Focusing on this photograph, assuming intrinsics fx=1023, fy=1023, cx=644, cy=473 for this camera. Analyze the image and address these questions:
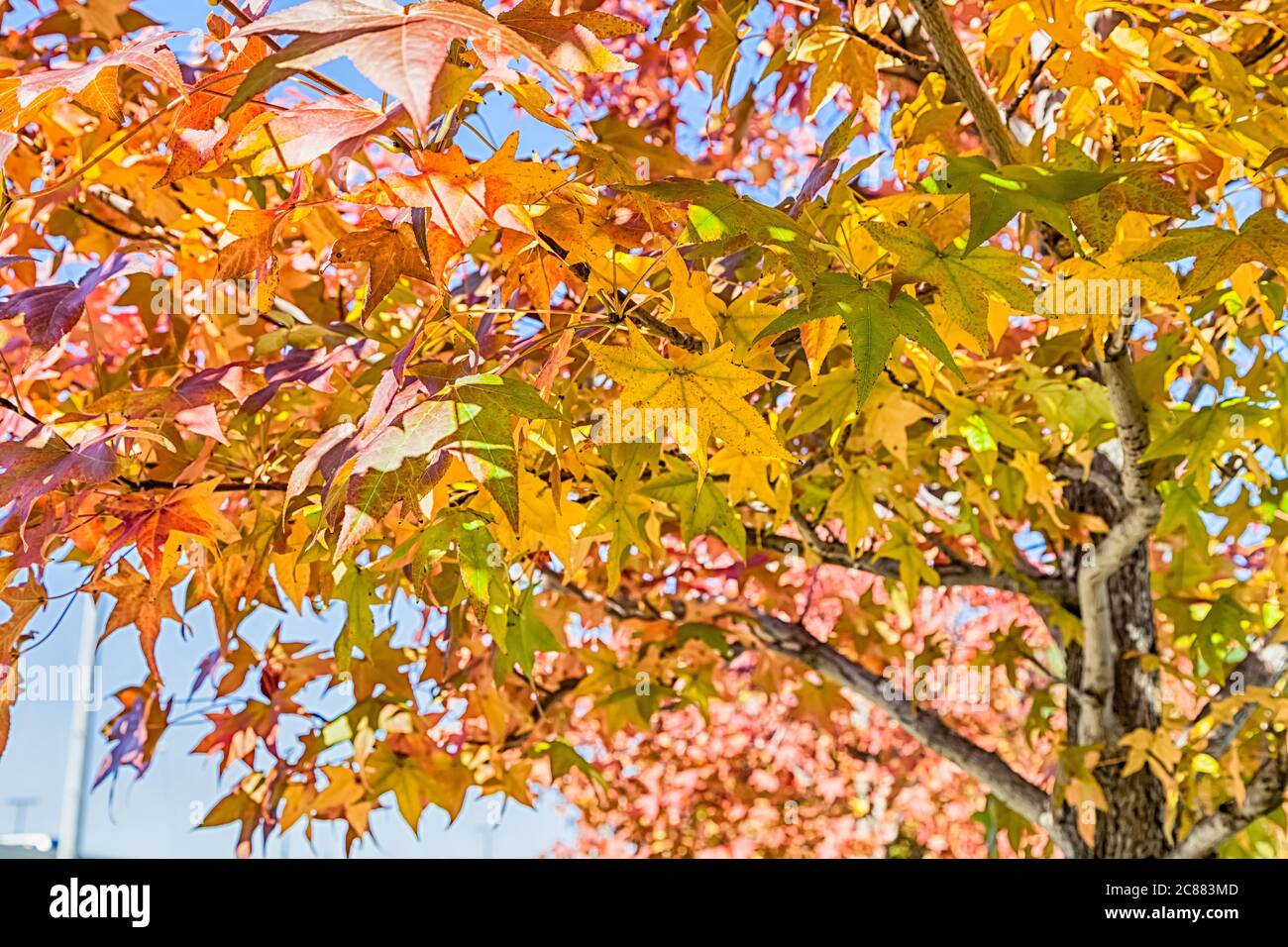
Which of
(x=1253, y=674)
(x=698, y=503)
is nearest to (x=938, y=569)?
(x=1253, y=674)

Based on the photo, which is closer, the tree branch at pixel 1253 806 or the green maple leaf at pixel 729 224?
the green maple leaf at pixel 729 224

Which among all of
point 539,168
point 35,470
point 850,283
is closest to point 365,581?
point 35,470

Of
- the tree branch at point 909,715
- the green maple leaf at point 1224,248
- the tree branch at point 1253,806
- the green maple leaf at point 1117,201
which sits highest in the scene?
the green maple leaf at point 1117,201

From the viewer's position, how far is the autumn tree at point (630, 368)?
2.52 ft

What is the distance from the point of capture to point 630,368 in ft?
2.77

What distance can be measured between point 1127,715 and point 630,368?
1721 millimetres

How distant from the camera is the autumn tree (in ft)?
2.52

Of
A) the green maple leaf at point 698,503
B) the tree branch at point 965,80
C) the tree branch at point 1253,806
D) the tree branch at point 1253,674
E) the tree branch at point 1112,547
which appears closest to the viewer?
the tree branch at point 965,80

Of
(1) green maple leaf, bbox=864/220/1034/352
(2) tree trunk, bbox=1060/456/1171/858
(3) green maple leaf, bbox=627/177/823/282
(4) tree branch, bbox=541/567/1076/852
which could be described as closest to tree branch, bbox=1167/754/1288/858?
(2) tree trunk, bbox=1060/456/1171/858

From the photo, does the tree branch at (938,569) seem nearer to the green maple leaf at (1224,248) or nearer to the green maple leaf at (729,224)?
the green maple leaf at (1224,248)

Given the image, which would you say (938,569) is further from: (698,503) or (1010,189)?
(1010,189)

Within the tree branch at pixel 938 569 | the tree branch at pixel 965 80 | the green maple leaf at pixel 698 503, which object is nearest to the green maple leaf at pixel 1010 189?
the tree branch at pixel 965 80

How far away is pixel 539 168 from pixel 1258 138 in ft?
2.39
